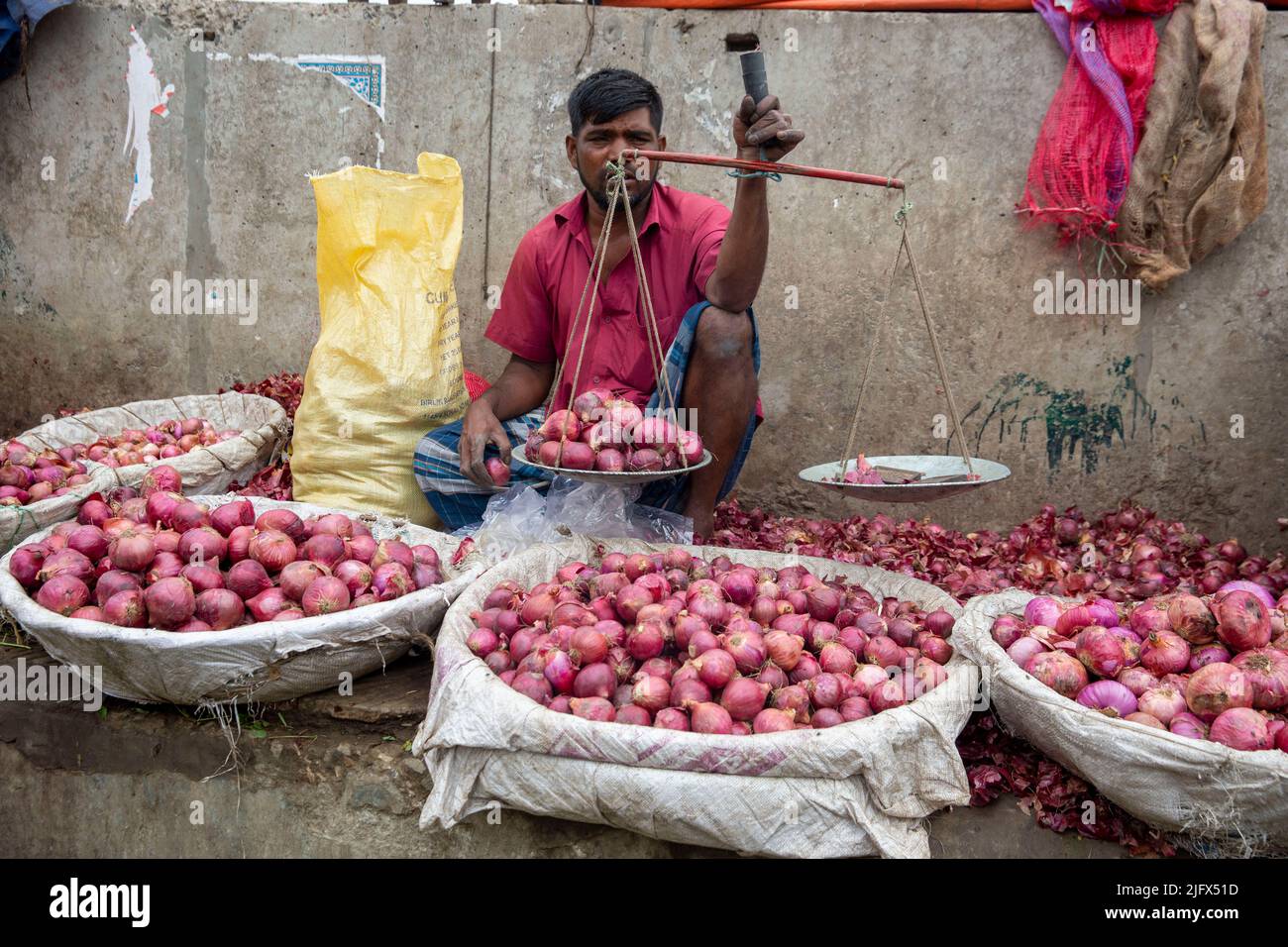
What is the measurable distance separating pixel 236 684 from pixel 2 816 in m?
0.71

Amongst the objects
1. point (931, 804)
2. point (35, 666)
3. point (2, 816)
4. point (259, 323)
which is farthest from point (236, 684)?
point (259, 323)

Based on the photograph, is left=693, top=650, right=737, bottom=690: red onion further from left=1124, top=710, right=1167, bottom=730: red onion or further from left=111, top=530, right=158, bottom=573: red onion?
left=111, top=530, right=158, bottom=573: red onion

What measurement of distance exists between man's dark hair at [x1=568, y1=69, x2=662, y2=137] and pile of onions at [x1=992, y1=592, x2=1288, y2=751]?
172 cm

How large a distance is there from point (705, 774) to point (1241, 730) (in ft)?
3.06

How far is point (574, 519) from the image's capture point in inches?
105

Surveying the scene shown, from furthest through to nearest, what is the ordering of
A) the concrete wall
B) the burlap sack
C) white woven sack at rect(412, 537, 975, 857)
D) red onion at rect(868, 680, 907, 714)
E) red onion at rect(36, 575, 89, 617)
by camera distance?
1. the concrete wall
2. the burlap sack
3. red onion at rect(36, 575, 89, 617)
4. red onion at rect(868, 680, 907, 714)
5. white woven sack at rect(412, 537, 975, 857)

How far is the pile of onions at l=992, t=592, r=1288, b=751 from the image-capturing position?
1708mm

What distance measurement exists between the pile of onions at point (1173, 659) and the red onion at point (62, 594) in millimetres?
1944

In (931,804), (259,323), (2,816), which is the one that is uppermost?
(259,323)

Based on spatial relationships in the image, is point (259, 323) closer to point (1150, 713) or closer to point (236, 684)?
point (236, 684)

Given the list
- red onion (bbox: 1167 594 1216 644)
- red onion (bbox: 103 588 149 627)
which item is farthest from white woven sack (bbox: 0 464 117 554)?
red onion (bbox: 1167 594 1216 644)

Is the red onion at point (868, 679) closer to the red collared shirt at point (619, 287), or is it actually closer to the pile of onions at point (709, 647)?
the pile of onions at point (709, 647)

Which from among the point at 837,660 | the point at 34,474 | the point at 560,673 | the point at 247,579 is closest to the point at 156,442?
the point at 34,474

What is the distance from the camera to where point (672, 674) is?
186 centimetres
